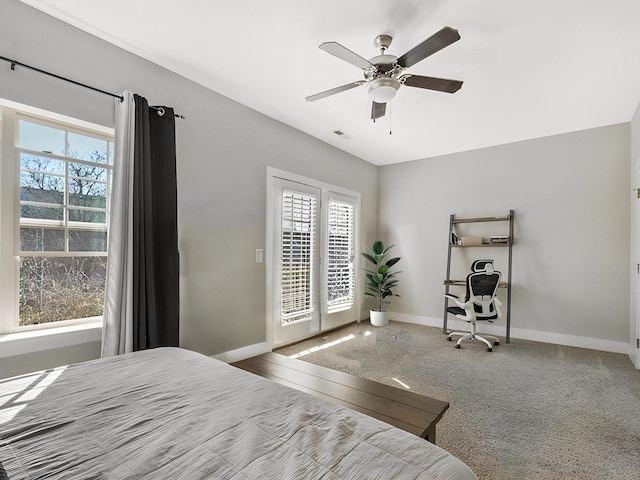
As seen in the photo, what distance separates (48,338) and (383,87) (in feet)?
8.99

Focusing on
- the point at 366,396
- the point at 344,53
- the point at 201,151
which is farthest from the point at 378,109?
the point at 366,396

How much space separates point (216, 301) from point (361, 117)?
8.14ft

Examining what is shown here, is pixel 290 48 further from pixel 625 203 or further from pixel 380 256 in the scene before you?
pixel 625 203

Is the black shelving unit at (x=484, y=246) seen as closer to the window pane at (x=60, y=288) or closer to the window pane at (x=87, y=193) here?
the window pane at (x=60, y=288)

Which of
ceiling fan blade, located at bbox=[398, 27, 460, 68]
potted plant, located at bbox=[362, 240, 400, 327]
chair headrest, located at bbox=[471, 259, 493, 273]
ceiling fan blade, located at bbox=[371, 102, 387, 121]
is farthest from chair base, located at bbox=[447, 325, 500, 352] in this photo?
ceiling fan blade, located at bbox=[398, 27, 460, 68]

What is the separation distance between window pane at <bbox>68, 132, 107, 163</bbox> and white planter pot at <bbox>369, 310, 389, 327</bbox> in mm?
3965

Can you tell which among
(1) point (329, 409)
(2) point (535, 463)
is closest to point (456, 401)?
(2) point (535, 463)

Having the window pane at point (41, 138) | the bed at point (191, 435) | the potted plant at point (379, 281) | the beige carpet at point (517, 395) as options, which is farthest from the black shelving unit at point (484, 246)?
the window pane at point (41, 138)

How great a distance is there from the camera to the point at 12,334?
203cm

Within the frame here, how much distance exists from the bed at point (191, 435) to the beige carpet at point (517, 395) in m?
1.24

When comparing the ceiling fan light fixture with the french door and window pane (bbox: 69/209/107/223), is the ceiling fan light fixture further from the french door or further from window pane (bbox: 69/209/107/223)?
window pane (bbox: 69/209/107/223)

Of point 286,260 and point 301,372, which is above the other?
point 286,260

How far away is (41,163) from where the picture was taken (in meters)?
2.19

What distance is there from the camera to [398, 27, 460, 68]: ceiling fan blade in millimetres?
1820
